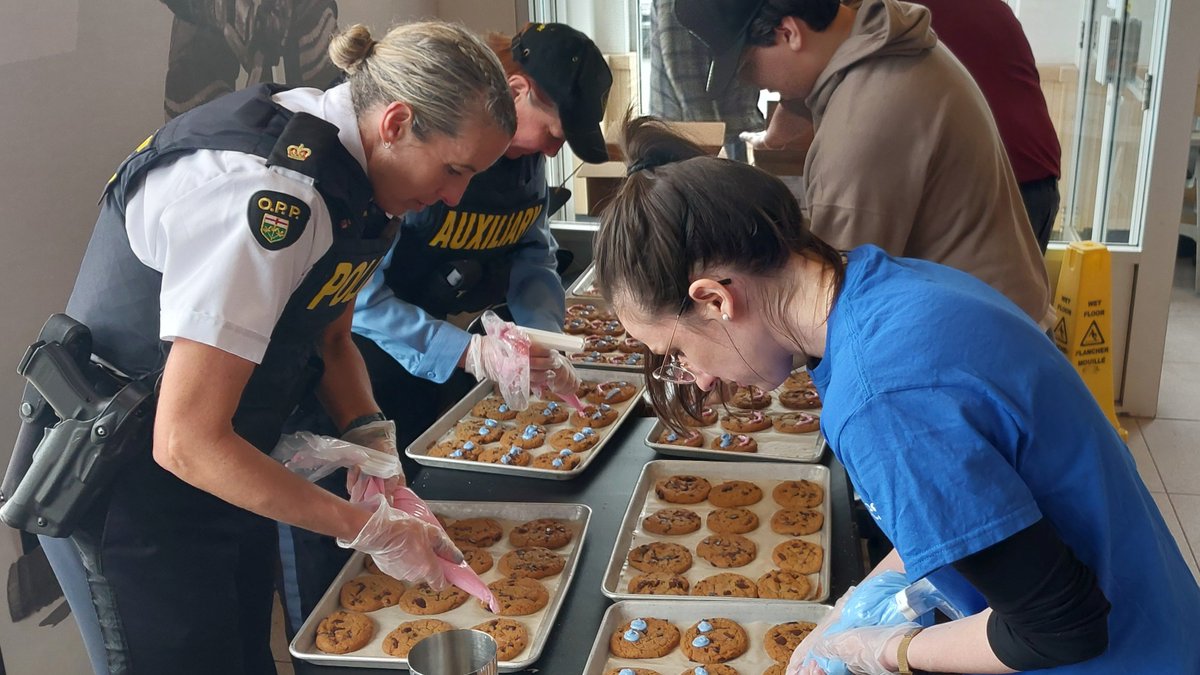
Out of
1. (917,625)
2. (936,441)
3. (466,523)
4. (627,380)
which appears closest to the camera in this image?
(936,441)

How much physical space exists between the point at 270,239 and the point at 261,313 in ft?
0.33

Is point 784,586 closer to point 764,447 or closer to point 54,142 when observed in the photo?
point 764,447

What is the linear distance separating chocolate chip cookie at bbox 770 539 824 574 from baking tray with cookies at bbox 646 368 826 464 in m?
0.33

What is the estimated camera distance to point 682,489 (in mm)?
2174

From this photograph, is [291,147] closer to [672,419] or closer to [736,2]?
[672,419]

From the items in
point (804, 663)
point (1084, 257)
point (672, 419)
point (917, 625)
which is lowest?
point (1084, 257)

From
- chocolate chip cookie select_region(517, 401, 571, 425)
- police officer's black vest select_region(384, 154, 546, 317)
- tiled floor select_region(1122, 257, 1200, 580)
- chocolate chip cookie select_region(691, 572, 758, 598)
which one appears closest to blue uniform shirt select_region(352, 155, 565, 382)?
police officer's black vest select_region(384, 154, 546, 317)

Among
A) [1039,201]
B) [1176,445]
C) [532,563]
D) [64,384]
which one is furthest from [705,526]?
[1176,445]

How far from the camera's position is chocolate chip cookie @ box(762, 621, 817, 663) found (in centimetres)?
160

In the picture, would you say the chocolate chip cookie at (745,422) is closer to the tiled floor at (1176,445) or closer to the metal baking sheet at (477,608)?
the metal baking sheet at (477,608)

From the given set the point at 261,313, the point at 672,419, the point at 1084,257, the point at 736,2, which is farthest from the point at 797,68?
the point at 1084,257

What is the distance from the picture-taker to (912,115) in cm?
179

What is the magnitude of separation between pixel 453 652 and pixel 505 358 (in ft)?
3.55

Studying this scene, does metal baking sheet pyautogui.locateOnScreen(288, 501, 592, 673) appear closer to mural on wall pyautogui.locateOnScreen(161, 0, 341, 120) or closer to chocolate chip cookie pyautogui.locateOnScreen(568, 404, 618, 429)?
chocolate chip cookie pyautogui.locateOnScreen(568, 404, 618, 429)
